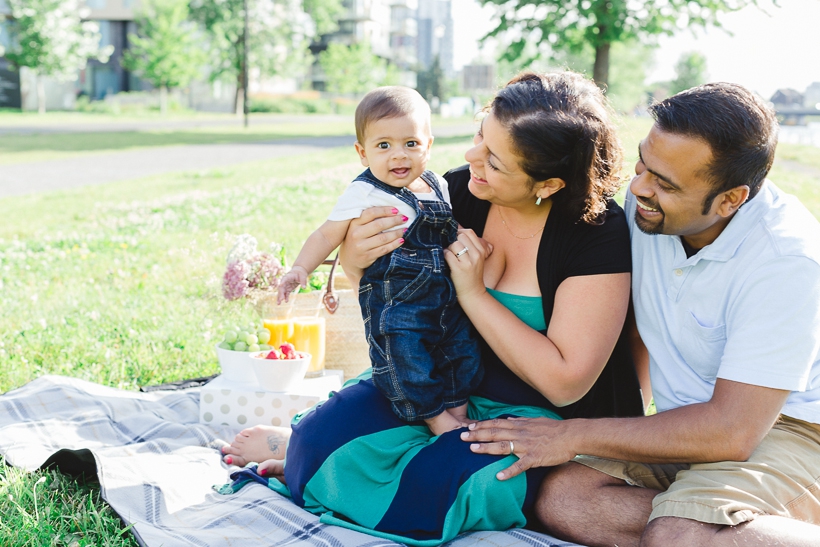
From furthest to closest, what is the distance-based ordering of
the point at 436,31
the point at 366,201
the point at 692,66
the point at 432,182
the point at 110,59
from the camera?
the point at 436,31, the point at 692,66, the point at 110,59, the point at 432,182, the point at 366,201

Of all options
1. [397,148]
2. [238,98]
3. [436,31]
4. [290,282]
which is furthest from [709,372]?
[436,31]

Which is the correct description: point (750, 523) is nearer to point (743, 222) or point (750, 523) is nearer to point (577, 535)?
point (577, 535)

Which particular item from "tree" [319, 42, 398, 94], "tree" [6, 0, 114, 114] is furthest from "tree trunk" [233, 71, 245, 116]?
"tree" [319, 42, 398, 94]

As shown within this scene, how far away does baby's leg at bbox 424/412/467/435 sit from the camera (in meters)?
2.69

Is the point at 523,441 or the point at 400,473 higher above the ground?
the point at 523,441

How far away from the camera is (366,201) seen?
2816 millimetres

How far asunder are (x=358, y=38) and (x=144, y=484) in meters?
74.6

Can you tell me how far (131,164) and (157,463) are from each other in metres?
14.7

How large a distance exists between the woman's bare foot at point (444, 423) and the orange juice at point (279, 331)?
4.42ft

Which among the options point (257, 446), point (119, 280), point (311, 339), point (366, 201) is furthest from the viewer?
point (119, 280)

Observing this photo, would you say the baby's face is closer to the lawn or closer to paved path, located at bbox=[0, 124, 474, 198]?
the lawn

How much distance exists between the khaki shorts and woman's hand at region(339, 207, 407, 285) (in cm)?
118

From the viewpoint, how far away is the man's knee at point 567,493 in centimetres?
245

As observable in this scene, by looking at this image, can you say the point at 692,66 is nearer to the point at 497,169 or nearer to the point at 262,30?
the point at 262,30
